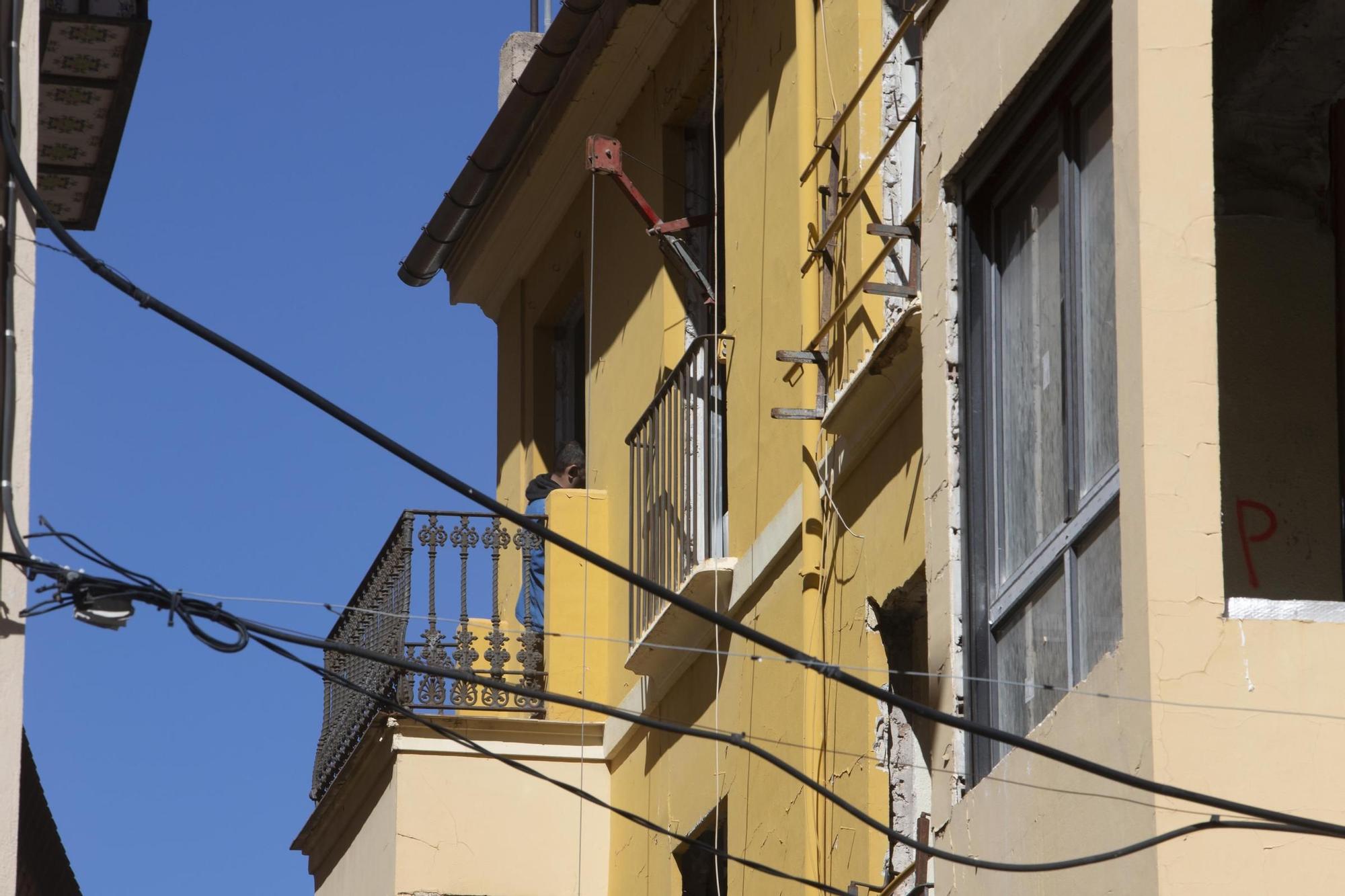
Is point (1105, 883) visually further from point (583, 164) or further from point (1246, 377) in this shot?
point (583, 164)

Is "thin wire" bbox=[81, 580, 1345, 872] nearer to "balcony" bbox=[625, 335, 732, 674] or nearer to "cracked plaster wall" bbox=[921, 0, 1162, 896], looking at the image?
"cracked plaster wall" bbox=[921, 0, 1162, 896]

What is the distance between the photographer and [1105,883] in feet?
22.5

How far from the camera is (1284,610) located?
6.81 m

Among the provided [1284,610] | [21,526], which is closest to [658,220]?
[21,526]

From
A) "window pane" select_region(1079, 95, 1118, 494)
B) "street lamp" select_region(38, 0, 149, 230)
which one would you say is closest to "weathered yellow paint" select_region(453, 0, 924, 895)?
"window pane" select_region(1079, 95, 1118, 494)

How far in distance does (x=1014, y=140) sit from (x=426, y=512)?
23.6 feet

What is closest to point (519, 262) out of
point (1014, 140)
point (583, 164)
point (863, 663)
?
point (583, 164)

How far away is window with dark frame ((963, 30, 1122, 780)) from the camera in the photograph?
757 centimetres

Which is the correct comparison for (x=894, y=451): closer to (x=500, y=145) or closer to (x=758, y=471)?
(x=758, y=471)

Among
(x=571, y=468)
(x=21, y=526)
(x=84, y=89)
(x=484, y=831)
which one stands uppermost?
(x=84, y=89)

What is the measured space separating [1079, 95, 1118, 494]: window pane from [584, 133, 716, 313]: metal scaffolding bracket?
19.6 ft

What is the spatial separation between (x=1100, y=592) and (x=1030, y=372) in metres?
0.97

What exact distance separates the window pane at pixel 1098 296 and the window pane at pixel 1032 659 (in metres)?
0.42

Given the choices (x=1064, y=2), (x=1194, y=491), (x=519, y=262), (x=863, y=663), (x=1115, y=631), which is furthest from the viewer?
(x=519, y=262)
